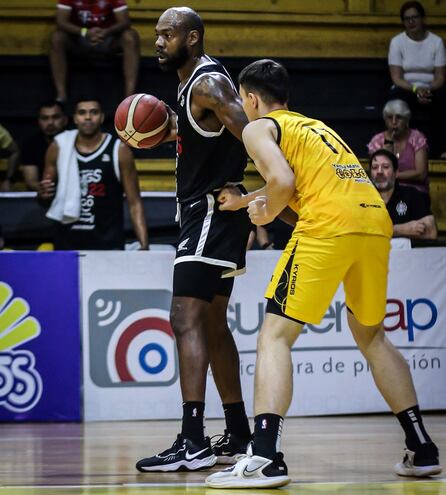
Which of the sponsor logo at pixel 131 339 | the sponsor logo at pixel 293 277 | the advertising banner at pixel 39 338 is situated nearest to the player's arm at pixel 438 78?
the sponsor logo at pixel 131 339

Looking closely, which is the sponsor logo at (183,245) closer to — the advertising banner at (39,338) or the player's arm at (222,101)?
the player's arm at (222,101)

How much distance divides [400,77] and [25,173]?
12.5 ft

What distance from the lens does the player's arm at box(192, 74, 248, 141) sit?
4.71 metres

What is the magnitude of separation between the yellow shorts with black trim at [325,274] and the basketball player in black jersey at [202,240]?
0.62 metres

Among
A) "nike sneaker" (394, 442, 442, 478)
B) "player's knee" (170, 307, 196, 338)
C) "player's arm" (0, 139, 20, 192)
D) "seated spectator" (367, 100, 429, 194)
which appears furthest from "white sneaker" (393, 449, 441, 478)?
"player's arm" (0, 139, 20, 192)

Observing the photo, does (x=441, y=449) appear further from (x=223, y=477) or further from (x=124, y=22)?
(x=124, y=22)

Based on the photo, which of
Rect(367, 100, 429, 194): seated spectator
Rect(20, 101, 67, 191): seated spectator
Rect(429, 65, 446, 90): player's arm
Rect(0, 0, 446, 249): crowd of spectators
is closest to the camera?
Rect(20, 101, 67, 191): seated spectator

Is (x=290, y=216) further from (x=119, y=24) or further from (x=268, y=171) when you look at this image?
(x=119, y=24)

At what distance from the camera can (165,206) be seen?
29.0 feet

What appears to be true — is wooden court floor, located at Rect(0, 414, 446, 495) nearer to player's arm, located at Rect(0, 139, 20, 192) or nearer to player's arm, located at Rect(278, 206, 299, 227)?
player's arm, located at Rect(278, 206, 299, 227)

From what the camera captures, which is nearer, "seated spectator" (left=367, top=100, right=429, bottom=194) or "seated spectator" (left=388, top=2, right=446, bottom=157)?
"seated spectator" (left=367, top=100, right=429, bottom=194)

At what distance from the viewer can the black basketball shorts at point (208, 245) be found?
489 cm

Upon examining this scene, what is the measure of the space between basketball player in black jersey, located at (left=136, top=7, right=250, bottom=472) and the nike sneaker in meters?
0.88

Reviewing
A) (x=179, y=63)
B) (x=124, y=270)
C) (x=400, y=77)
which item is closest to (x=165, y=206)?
(x=124, y=270)
